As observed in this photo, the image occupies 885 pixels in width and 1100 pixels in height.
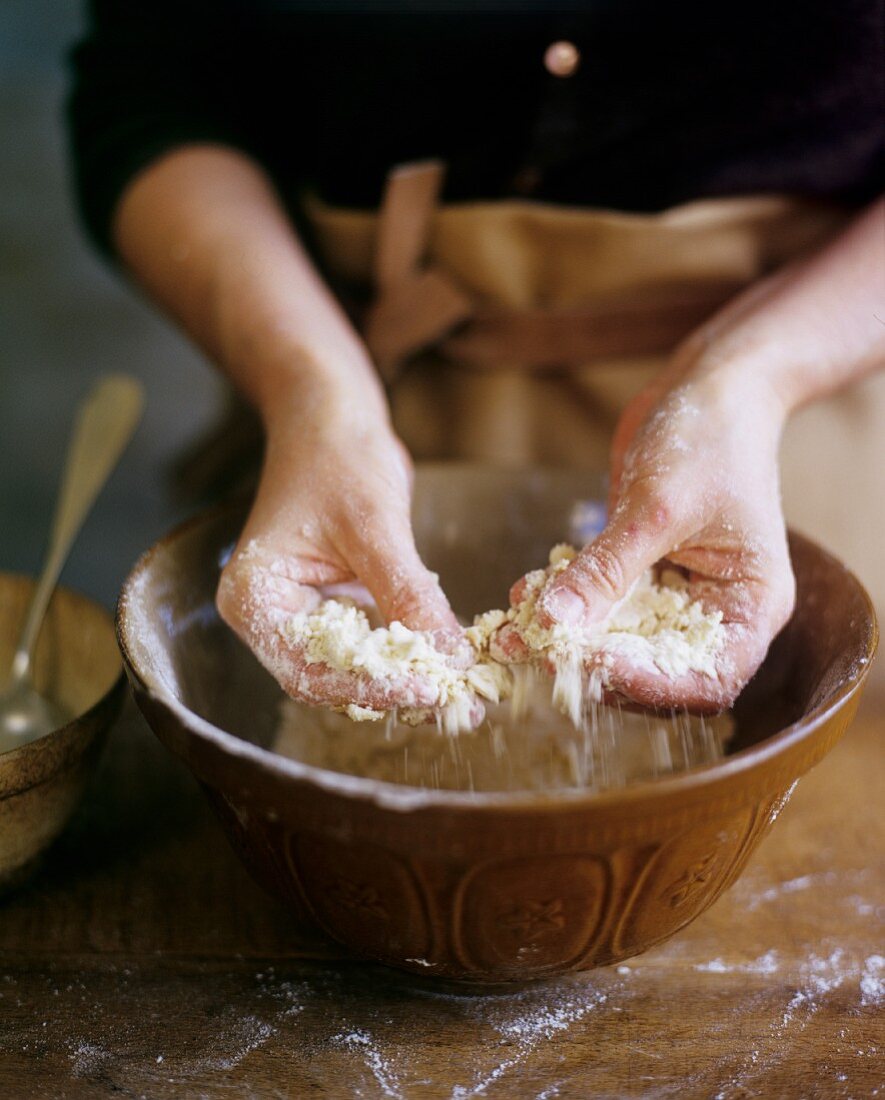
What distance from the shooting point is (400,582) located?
0.59m

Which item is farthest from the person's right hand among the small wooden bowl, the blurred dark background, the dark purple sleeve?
the blurred dark background

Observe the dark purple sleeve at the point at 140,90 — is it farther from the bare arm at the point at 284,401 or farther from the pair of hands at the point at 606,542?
the pair of hands at the point at 606,542

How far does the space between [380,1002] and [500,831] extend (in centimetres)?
20

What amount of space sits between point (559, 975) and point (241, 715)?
0.29m

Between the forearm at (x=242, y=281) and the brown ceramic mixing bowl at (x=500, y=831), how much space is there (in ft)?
0.57

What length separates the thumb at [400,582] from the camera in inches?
22.9

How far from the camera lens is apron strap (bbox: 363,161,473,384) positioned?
2.90 feet

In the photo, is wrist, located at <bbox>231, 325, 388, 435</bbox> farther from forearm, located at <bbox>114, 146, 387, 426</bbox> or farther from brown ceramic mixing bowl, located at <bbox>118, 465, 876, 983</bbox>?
brown ceramic mixing bowl, located at <bbox>118, 465, 876, 983</bbox>

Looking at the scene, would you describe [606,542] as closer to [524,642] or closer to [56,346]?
[524,642]

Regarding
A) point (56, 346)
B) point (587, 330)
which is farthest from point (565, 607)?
point (56, 346)

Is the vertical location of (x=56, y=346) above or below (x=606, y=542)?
below

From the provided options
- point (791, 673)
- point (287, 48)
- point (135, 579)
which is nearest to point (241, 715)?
point (135, 579)

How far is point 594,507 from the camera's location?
30.9 inches

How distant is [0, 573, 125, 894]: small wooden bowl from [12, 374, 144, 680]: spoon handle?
0.02m
